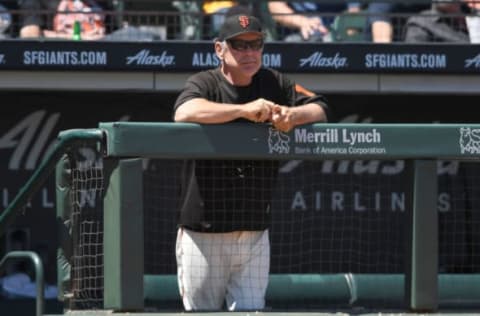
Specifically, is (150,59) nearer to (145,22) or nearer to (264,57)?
(264,57)

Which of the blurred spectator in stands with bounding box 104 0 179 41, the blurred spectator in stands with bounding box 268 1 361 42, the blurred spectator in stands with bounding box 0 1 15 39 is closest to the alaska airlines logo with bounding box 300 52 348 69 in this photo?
the blurred spectator in stands with bounding box 268 1 361 42

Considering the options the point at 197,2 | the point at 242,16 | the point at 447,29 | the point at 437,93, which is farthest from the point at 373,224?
the point at 242,16

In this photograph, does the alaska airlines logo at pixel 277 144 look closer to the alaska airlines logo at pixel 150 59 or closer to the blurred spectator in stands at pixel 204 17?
the alaska airlines logo at pixel 150 59

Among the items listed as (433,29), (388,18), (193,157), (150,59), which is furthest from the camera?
(388,18)

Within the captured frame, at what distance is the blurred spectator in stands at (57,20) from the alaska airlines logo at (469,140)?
460cm

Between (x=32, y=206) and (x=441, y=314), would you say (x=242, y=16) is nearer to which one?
(x=441, y=314)

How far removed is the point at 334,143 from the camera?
4348 mm

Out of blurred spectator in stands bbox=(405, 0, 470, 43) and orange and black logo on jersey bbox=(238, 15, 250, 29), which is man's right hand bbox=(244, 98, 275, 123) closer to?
orange and black logo on jersey bbox=(238, 15, 250, 29)

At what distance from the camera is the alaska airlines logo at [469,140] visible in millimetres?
4371

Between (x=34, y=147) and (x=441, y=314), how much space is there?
5.01 m

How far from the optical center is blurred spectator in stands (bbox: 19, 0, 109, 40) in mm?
8578

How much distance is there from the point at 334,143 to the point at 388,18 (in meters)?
4.78

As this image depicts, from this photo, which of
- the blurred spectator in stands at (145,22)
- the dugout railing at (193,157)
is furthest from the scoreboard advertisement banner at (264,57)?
the dugout railing at (193,157)

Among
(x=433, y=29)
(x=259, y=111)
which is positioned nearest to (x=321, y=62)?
(x=433, y=29)
